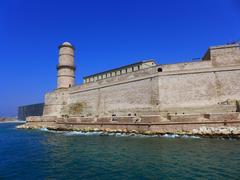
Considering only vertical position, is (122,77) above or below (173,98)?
above

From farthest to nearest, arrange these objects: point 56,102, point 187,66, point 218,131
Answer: point 56,102, point 187,66, point 218,131

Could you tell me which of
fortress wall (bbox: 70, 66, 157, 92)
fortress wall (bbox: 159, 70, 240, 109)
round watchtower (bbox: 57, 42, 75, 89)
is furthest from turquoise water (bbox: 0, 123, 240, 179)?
round watchtower (bbox: 57, 42, 75, 89)

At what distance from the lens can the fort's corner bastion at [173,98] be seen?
626 inches

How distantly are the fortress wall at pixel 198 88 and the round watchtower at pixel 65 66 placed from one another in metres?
14.6

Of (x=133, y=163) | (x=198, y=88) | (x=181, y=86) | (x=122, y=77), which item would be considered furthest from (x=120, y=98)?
(x=133, y=163)

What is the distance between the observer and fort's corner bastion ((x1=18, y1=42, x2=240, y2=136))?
15.9m

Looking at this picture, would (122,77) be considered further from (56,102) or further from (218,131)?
(218,131)

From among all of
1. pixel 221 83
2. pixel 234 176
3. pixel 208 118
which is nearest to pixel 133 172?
pixel 234 176

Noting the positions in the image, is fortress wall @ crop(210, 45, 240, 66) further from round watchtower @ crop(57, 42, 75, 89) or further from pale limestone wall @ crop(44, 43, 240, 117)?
round watchtower @ crop(57, 42, 75, 89)

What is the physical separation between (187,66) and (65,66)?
1659cm

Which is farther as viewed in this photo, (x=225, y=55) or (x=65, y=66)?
(x=65, y=66)

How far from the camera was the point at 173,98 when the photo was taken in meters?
19.7

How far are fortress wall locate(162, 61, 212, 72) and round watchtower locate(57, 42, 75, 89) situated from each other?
48.0 ft

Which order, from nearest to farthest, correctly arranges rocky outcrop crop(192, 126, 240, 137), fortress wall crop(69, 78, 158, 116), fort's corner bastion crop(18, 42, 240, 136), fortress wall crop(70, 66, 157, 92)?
rocky outcrop crop(192, 126, 240, 137), fort's corner bastion crop(18, 42, 240, 136), fortress wall crop(69, 78, 158, 116), fortress wall crop(70, 66, 157, 92)
